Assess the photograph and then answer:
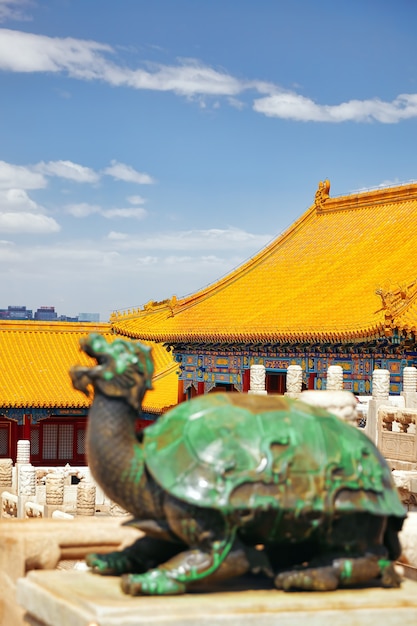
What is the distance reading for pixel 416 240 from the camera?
2994cm

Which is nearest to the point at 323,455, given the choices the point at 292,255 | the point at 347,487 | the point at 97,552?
the point at 347,487

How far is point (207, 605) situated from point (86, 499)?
48.9ft

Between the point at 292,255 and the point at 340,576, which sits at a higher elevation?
the point at 292,255

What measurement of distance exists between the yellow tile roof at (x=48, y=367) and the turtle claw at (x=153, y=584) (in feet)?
98.4

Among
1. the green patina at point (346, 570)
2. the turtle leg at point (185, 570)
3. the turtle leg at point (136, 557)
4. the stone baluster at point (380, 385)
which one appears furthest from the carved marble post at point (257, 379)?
the turtle leg at point (185, 570)

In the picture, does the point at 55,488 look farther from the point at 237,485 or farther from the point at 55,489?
the point at 237,485

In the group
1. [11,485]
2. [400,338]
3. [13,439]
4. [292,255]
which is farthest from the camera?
[13,439]

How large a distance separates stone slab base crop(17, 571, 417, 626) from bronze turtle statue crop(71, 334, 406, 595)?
0.10 meters

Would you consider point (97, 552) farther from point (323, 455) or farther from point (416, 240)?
point (416, 240)

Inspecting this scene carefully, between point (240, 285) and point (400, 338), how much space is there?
31.6ft

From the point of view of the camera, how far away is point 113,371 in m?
6.04

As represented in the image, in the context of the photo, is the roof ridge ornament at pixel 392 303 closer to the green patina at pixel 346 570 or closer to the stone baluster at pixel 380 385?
the stone baluster at pixel 380 385

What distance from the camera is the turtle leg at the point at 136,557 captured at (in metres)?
6.34

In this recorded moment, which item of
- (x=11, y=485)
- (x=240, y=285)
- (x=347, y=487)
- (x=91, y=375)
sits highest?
(x=240, y=285)
